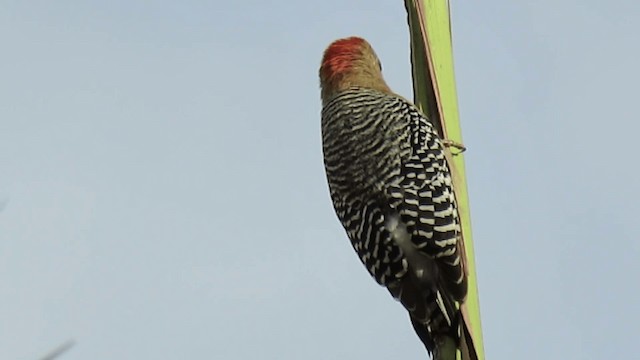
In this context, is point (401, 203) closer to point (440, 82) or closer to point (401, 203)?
point (401, 203)

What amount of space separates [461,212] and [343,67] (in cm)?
319

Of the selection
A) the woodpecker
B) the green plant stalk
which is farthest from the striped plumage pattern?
the green plant stalk

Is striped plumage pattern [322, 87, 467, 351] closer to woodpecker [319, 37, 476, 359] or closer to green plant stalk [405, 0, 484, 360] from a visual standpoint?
woodpecker [319, 37, 476, 359]

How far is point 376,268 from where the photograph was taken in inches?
197

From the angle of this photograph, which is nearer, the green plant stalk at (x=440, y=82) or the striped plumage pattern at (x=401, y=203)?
the green plant stalk at (x=440, y=82)

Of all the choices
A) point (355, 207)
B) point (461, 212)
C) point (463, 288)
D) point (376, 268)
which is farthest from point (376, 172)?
point (461, 212)

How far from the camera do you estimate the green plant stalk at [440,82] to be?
3.33 metres

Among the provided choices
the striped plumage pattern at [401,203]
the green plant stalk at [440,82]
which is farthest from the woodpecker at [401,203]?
the green plant stalk at [440,82]

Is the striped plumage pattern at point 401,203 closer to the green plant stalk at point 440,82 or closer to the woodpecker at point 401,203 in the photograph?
the woodpecker at point 401,203

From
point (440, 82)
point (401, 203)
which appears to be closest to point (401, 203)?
point (401, 203)

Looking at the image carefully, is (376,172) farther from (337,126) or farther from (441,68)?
(441,68)

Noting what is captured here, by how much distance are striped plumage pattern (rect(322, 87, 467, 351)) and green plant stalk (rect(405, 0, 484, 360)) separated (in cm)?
75

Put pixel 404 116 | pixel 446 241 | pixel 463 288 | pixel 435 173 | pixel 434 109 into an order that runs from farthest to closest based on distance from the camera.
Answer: pixel 404 116 → pixel 435 173 → pixel 446 241 → pixel 463 288 → pixel 434 109

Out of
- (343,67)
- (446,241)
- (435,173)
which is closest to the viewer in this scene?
(446,241)
